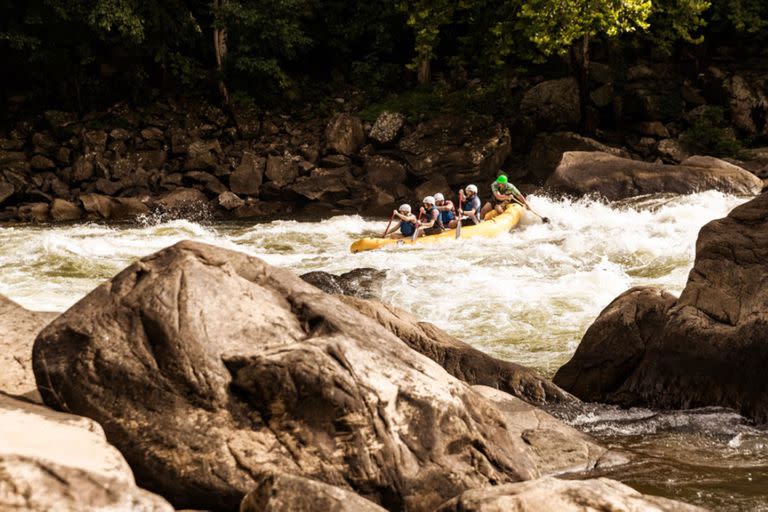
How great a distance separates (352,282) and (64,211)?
1063cm

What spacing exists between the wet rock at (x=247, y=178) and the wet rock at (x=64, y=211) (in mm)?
3774

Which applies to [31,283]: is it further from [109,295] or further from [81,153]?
[81,153]

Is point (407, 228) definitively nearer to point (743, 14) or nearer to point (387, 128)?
point (387, 128)

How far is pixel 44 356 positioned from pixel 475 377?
3.43 metres

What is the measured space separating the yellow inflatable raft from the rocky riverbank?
472 cm

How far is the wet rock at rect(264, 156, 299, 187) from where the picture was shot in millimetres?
21375

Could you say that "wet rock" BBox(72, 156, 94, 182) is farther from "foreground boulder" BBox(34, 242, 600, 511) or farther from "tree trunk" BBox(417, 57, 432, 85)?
"foreground boulder" BBox(34, 242, 600, 511)

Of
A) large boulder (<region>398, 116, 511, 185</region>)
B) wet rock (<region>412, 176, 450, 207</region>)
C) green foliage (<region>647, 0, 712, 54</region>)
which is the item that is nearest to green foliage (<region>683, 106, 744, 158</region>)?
green foliage (<region>647, 0, 712, 54</region>)

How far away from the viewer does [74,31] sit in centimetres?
2223

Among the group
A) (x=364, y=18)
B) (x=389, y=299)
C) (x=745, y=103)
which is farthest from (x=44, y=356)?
(x=364, y=18)

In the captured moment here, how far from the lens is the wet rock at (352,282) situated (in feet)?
33.5

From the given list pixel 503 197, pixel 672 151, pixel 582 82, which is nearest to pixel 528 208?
pixel 503 197

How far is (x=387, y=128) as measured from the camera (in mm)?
22578

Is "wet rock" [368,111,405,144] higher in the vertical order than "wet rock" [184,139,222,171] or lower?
higher
